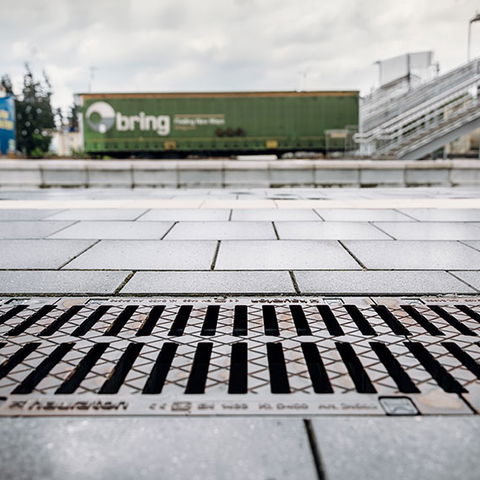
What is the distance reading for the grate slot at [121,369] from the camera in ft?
7.11

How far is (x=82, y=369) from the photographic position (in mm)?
2361

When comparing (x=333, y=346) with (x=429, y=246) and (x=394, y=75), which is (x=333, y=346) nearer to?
(x=429, y=246)

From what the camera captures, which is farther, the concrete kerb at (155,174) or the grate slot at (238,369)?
the concrete kerb at (155,174)

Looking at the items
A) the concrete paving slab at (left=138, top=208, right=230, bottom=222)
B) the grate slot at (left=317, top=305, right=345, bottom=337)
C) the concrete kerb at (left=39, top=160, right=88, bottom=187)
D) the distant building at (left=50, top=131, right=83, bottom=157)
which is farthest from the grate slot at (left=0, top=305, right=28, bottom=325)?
the distant building at (left=50, top=131, right=83, bottom=157)

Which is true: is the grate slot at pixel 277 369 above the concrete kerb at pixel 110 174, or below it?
below

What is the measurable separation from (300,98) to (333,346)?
30.9 meters

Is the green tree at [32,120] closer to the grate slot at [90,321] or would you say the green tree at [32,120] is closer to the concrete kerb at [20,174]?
the concrete kerb at [20,174]

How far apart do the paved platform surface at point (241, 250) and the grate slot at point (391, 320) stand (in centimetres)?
40

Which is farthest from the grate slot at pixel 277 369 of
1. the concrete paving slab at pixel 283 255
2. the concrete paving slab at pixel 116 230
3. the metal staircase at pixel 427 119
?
the metal staircase at pixel 427 119

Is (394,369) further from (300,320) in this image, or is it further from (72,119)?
(72,119)

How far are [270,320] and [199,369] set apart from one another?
0.82 metres

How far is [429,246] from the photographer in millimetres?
5422

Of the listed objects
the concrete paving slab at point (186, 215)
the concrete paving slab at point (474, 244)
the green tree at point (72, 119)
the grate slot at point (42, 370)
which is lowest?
the grate slot at point (42, 370)

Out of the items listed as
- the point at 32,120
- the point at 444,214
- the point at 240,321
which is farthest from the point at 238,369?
the point at 32,120
